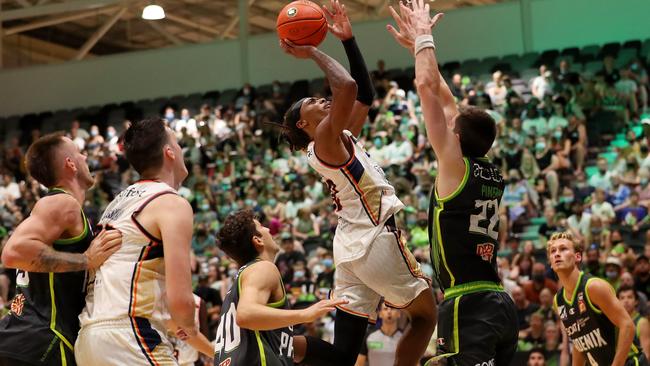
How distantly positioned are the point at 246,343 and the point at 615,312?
312 centimetres

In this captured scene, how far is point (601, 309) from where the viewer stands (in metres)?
7.07

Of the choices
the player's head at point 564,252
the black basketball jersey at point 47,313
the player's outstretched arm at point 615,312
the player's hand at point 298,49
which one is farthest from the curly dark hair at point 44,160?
the player's outstretched arm at point 615,312

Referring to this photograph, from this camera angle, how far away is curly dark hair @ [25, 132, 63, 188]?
477 cm

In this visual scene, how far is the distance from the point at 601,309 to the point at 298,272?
806cm

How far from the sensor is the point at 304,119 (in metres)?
5.96

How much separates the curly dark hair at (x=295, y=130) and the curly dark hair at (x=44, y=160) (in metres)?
1.68

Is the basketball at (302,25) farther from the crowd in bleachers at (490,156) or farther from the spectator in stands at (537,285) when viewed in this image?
the spectator in stands at (537,285)

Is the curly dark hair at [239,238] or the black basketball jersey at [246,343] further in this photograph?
the curly dark hair at [239,238]

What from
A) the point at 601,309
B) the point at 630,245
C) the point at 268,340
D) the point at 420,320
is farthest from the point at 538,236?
the point at 268,340

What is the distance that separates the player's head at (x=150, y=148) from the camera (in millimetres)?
4535

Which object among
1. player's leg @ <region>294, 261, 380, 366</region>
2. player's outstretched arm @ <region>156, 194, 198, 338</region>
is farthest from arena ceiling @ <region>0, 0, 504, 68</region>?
player's outstretched arm @ <region>156, 194, 198, 338</region>

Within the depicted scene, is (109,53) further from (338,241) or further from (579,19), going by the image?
(338,241)

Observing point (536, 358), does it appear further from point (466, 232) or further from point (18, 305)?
point (18, 305)

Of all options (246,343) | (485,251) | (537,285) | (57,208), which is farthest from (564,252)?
(537,285)
